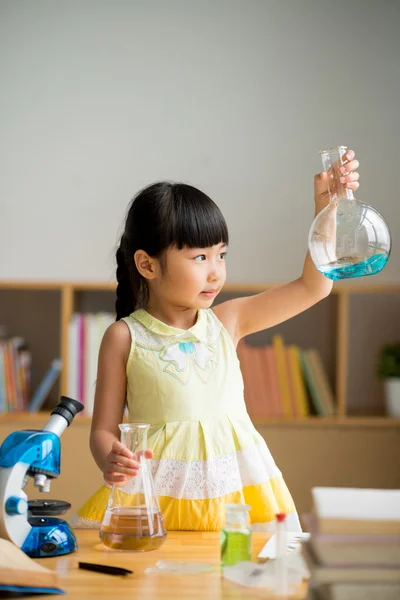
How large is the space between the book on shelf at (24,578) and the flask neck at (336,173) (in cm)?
68

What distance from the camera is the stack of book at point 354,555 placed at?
838mm

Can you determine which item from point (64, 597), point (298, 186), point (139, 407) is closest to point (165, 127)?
point (298, 186)

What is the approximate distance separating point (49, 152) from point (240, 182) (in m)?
0.76

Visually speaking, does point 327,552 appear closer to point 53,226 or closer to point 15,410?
point 15,410

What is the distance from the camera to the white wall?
3.16 m

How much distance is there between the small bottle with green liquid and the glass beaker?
15 centimetres

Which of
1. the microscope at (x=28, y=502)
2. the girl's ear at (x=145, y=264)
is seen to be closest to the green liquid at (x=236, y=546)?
the microscope at (x=28, y=502)

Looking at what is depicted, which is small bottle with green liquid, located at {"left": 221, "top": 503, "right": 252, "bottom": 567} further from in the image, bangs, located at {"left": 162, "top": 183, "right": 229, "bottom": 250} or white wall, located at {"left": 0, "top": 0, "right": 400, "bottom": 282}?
white wall, located at {"left": 0, "top": 0, "right": 400, "bottom": 282}

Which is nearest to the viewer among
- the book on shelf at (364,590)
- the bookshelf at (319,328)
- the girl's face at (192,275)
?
the book on shelf at (364,590)

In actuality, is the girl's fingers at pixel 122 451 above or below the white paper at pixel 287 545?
above

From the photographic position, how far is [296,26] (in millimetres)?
3168

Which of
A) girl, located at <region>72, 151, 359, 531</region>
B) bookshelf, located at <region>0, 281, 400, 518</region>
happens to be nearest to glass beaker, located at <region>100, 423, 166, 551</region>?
girl, located at <region>72, 151, 359, 531</region>

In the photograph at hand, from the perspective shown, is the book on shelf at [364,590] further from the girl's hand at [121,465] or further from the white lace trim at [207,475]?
Result: the white lace trim at [207,475]

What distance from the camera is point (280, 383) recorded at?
114 inches
